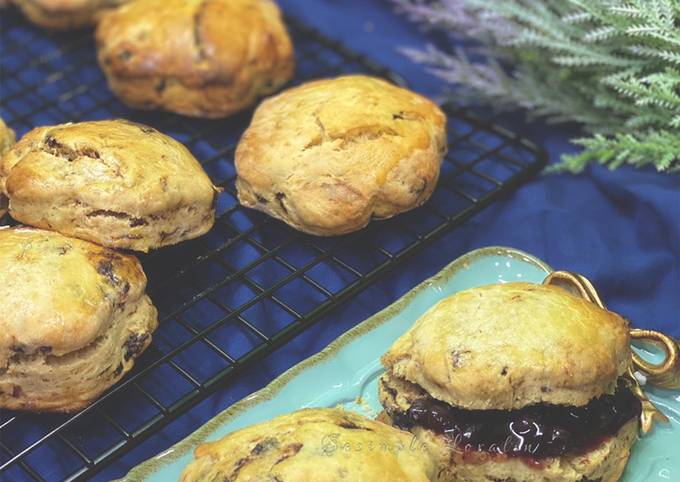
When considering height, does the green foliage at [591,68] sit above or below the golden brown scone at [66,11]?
above

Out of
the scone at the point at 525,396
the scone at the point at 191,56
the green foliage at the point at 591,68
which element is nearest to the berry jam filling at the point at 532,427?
the scone at the point at 525,396

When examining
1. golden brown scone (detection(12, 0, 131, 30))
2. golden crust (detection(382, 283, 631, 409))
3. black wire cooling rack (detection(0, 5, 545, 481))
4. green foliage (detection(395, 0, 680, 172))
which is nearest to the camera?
golden crust (detection(382, 283, 631, 409))

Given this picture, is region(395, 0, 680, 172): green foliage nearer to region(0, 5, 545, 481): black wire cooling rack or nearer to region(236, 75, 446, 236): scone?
region(0, 5, 545, 481): black wire cooling rack

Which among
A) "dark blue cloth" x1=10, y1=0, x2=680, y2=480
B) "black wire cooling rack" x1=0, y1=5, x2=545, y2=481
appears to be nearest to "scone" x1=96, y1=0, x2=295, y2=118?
"black wire cooling rack" x1=0, y1=5, x2=545, y2=481

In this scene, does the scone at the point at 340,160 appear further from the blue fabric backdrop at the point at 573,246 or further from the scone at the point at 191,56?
the scone at the point at 191,56

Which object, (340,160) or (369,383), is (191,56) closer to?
(340,160)

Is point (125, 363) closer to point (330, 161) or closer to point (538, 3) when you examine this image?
point (330, 161)
